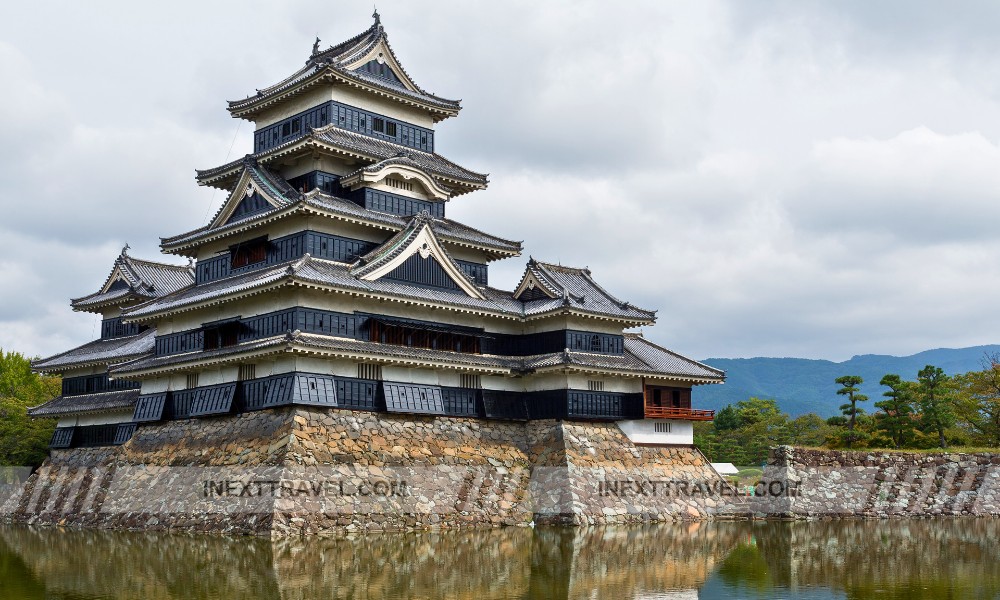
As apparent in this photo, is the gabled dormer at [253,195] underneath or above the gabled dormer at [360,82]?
underneath

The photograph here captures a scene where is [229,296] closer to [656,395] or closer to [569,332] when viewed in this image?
[569,332]

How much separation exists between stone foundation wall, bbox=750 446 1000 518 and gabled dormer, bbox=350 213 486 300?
1531cm

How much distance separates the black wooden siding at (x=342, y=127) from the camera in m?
45.6

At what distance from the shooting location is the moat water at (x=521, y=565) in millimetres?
21188

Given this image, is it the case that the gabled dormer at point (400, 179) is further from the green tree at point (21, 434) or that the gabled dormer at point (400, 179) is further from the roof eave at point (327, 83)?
the green tree at point (21, 434)

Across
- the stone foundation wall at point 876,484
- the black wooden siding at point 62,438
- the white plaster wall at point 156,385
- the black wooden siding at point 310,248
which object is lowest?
the stone foundation wall at point 876,484

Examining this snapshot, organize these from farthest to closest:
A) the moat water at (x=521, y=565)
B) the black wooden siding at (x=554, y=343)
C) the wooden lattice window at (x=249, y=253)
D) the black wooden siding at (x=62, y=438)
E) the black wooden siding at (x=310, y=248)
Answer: the black wooden siding at (x=62, y=438), the black wooden siding at (x=554, y=343), the wooden lattice window at (x=249, y=253), the black wooden siding at (x=310, y=248), the moat water at (x=521, y=565)

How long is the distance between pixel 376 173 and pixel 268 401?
37.3 ft

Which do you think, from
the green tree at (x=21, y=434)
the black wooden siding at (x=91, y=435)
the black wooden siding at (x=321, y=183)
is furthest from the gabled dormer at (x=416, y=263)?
the green tree at (x=21, y=434)

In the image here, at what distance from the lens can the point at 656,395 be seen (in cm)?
4603

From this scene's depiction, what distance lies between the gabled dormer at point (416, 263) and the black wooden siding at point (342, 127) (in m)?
6.10

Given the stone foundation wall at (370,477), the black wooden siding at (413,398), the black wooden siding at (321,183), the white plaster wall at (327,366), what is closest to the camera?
the stone foundation wall at (370,477)

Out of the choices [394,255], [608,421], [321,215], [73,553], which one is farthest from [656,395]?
[73,553]

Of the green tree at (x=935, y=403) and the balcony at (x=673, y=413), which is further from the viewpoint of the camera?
the green tree at (x=935, y=403)
